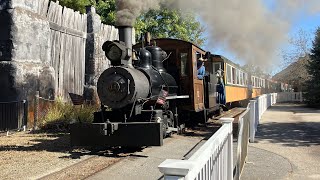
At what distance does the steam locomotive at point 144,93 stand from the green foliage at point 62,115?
11.2 feet

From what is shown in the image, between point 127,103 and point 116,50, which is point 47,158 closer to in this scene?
point 127,103

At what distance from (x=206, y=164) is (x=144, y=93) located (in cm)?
567

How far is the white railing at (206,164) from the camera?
2098 millimetres

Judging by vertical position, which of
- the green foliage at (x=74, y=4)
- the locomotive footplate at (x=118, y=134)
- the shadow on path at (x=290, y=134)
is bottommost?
the shadow on path at (x=290, y=134)

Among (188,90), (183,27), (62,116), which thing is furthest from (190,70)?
(183,27)

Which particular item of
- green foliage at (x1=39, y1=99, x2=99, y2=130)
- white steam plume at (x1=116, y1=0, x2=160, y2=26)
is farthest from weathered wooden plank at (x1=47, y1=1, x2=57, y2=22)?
white steam plume at (x1=116, y1=0, x2=160, y2=26)

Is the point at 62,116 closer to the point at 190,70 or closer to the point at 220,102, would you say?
the point at 190,70

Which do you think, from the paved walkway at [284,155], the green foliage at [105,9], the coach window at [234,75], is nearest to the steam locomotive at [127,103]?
the paved walkway at [284,155]

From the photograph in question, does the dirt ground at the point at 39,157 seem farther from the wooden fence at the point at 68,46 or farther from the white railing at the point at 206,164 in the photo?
the wooden fence at the point at 68,46

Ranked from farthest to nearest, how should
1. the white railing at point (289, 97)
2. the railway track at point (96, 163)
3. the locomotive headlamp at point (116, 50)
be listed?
the white railing at point (289, 97)
the locomotive headlamp at point (116, 50)
the railway track at point (96, 163)

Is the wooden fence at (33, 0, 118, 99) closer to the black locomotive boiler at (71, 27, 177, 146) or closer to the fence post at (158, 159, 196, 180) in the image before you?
the black locomotive boiler at (71, 27, 177, 146)

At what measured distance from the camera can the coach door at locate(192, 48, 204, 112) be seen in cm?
1058

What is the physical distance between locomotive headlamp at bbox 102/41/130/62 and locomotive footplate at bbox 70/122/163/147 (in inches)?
60.5

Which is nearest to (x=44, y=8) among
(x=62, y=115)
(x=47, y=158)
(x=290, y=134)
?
(x=62, y=115)
